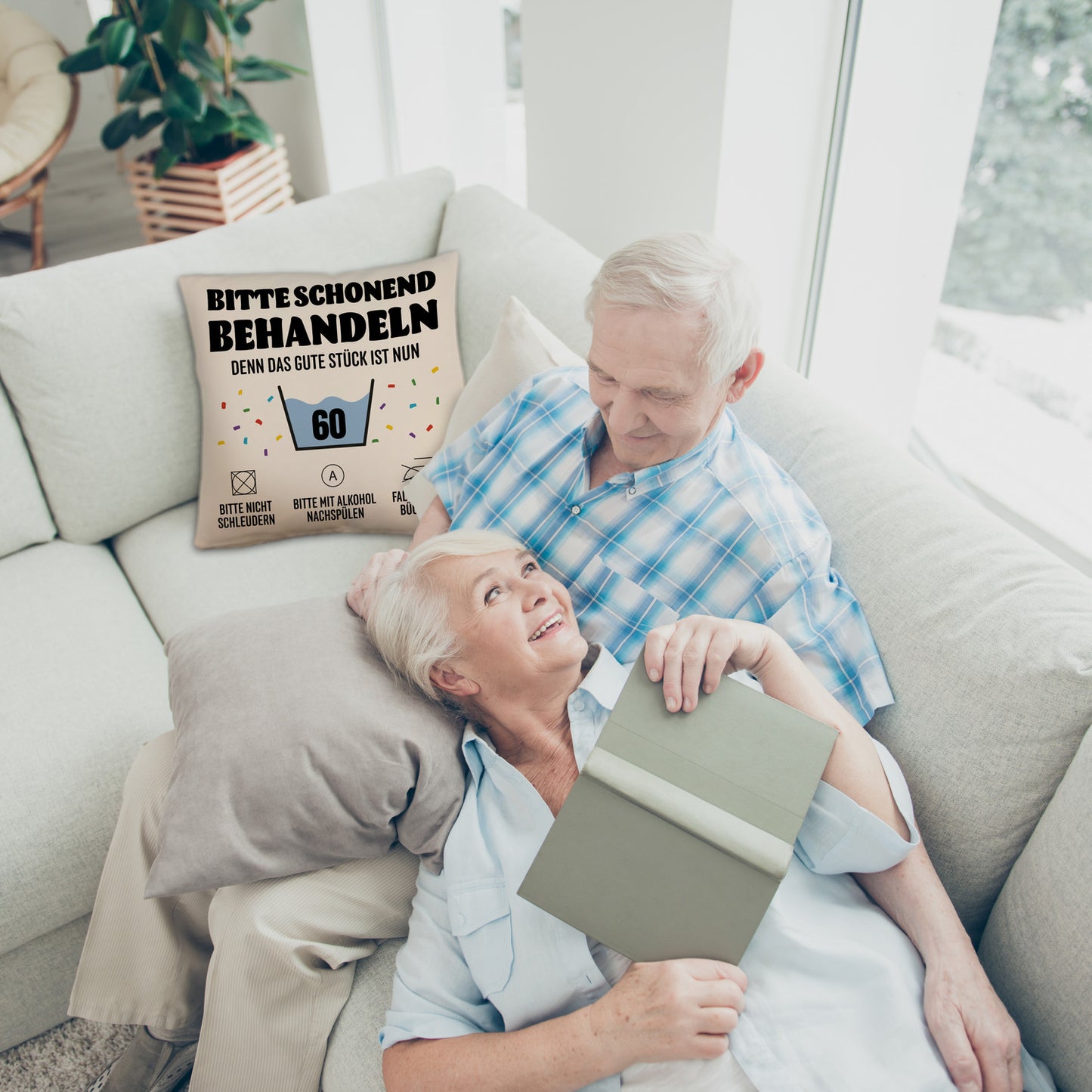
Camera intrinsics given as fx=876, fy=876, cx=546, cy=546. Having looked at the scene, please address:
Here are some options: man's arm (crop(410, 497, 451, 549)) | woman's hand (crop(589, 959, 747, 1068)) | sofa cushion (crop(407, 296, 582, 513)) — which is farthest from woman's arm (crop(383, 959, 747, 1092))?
sofa cushion (crop(407, 296, 582, 513))

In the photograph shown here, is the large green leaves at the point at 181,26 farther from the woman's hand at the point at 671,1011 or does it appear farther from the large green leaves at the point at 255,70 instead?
the woman's hand at the point at 671,1011

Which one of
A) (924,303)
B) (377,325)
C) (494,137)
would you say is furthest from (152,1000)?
(494,137)

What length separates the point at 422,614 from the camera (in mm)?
1108

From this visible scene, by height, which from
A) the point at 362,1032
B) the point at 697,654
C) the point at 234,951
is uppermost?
the point at 697,654

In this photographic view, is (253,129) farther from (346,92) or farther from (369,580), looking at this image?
(369,580)

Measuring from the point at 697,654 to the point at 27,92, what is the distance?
149 inches

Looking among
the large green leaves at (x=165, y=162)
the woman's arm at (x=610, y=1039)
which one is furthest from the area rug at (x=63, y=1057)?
the large green leaves at (x=165, y=162)

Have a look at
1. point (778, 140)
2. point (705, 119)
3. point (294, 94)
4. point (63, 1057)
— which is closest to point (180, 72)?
point (294, 94)

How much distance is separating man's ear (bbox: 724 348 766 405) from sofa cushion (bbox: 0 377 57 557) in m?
1.35

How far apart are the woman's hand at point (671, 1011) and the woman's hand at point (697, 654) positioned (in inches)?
10.2

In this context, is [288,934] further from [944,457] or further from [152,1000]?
[944,457]

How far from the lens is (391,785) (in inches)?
41.2

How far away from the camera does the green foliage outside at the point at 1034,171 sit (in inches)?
61.1

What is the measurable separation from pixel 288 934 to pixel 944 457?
5.97 ft
